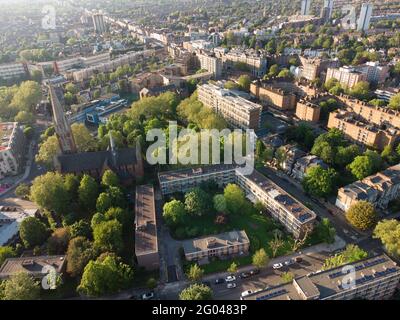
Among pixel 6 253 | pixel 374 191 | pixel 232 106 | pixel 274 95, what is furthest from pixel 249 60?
pixel 6 253

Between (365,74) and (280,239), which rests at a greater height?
(365,74)

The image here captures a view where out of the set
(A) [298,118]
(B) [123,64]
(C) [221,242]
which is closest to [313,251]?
(C) [221,242]

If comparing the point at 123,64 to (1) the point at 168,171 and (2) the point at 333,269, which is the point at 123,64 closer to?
(1) the point at 168,171

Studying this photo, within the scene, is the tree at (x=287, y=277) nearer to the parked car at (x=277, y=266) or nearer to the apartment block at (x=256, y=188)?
the parked car at (x=277, y=266)

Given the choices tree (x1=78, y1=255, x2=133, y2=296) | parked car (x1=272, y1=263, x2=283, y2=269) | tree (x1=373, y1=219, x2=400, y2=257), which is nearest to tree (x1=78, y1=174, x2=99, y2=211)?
tree (x1=78, y1=255, x2=133, y2=296)

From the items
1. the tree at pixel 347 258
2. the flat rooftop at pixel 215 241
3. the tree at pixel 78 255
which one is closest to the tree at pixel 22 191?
the tree at pixel 78 255

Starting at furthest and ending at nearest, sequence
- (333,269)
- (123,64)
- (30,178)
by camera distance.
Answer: (123,64), (30,178), (333,269)
